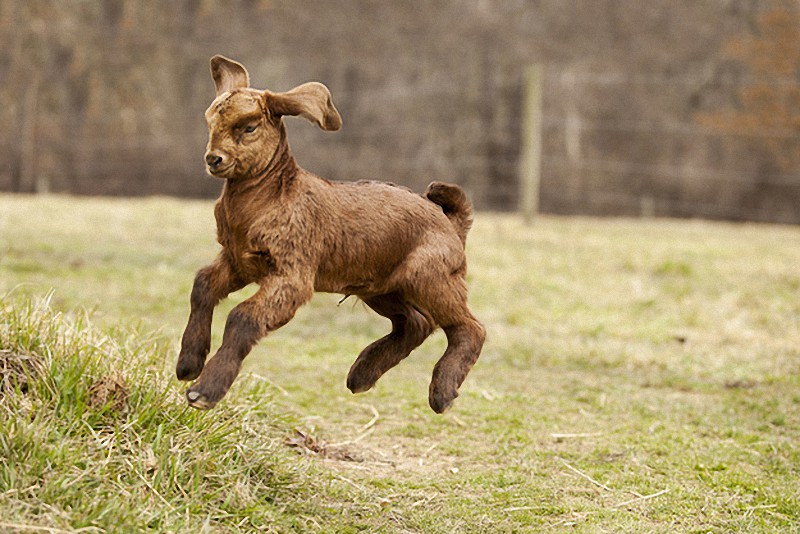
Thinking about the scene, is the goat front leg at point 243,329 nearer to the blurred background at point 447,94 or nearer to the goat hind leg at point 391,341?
the goat hind leg at point 391,341

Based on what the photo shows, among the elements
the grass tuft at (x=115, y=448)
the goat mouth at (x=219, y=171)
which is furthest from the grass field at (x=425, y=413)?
the goat mouth at (x=219, y=171)

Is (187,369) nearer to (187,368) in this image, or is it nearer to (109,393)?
(187,368)

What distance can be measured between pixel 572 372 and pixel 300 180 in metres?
3.09

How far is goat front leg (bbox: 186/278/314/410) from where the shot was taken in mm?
2178

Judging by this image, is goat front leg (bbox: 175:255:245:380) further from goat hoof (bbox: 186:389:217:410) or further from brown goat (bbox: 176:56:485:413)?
goat hoof (bbox: 186:389:217:410)

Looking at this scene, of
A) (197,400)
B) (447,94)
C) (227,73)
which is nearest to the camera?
(197,400)

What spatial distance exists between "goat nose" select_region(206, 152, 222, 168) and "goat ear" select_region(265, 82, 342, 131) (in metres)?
0.21

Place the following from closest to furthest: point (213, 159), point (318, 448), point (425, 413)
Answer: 1. point (213, 159)
2. point (318, 448)
3. point (425, 413)

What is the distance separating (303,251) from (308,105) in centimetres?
37

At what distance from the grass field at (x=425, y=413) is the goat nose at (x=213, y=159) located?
83cm

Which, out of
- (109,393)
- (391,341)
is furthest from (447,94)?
(109,393)

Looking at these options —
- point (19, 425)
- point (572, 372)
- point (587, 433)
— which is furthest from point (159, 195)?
point (19, 425)

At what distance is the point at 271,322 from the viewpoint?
2.30m

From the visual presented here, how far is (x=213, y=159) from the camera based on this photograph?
232 cm
